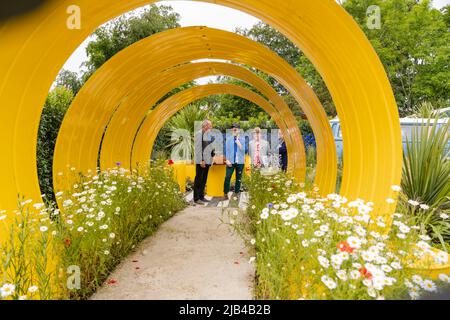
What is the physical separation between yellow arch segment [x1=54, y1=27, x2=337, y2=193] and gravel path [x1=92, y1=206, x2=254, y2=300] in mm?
1819

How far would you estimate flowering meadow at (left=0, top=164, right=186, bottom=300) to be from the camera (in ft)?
9.19

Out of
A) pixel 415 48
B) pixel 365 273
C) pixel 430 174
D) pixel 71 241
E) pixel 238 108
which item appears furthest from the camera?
pixel 238 108

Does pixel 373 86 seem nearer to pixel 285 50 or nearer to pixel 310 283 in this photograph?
pixel 310 283

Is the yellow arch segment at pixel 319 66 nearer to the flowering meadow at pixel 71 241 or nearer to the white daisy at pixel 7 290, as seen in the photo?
the flowering meadow at pixel 71 241

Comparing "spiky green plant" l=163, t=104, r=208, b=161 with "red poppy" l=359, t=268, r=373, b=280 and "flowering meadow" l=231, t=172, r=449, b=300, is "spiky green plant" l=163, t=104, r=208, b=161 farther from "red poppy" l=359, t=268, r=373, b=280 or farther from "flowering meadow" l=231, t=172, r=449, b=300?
"red poppy" l=359, t=268, r=373, b=280

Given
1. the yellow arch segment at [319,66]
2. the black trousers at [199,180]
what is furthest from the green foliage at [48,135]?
the black trousers at [199,180]

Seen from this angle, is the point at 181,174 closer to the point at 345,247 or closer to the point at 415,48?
the point at 345,247

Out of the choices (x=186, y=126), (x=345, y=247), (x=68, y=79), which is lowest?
(x=345, y=247)

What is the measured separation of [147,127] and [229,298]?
6.94 metres

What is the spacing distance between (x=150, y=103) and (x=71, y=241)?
531 cm

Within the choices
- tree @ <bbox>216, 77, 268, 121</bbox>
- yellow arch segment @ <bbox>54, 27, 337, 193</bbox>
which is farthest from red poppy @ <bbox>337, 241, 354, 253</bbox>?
tree @ <bbox>216, 77, 268, 121</bbox>

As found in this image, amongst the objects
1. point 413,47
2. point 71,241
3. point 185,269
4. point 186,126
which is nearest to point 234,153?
point 186,126

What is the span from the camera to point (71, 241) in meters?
3.54
